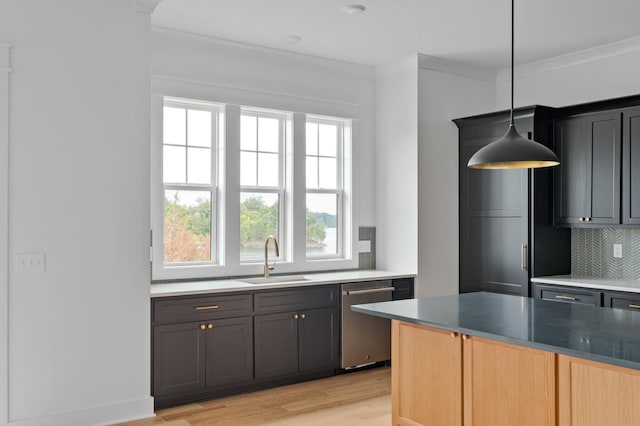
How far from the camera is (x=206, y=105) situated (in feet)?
16.9

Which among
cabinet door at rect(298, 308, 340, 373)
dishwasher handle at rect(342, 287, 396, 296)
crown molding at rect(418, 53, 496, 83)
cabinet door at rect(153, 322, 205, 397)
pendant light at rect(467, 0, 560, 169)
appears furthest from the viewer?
crown molding at rect(418, 53, 496, 83)

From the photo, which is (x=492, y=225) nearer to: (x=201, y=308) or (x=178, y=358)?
(x=201, y=308)

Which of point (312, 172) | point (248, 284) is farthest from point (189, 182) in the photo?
point (312, 172)

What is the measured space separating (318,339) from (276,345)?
407 mm

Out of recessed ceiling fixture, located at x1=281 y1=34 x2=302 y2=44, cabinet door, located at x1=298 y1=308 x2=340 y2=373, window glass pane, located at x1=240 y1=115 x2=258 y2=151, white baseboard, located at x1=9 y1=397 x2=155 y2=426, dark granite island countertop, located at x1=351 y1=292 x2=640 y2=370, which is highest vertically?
recessed ceiling fixture, located at x1=281 y1=34 x2=302 y2=44

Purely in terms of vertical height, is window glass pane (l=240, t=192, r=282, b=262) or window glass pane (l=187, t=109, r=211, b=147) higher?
window glass pane (l=187, t=109, r=211, b=147)

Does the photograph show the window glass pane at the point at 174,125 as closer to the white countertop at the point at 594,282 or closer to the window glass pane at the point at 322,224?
the window glass pane at the point at 322,224

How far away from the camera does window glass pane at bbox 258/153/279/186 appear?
543 centimetres

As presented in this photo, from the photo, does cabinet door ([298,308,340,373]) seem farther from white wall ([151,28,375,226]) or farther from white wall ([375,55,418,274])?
white wall ([151,28,375,226])

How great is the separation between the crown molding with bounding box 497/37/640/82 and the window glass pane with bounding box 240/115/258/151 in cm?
253

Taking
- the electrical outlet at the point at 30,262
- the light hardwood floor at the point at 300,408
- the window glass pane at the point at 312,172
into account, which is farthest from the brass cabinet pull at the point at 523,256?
the electrical outlet at the point at 30,262

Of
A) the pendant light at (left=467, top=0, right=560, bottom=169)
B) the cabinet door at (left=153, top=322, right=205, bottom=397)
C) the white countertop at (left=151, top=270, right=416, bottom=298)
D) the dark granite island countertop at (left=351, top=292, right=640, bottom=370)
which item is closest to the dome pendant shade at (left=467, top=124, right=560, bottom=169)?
the pendant light at (left=467, top=0, right=560, bottom=169)

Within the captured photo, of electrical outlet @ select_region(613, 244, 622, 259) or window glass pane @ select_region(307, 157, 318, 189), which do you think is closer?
electrical outlet @ select_region(613, 244, 622, 259)

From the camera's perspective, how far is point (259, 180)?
17.8 ft
